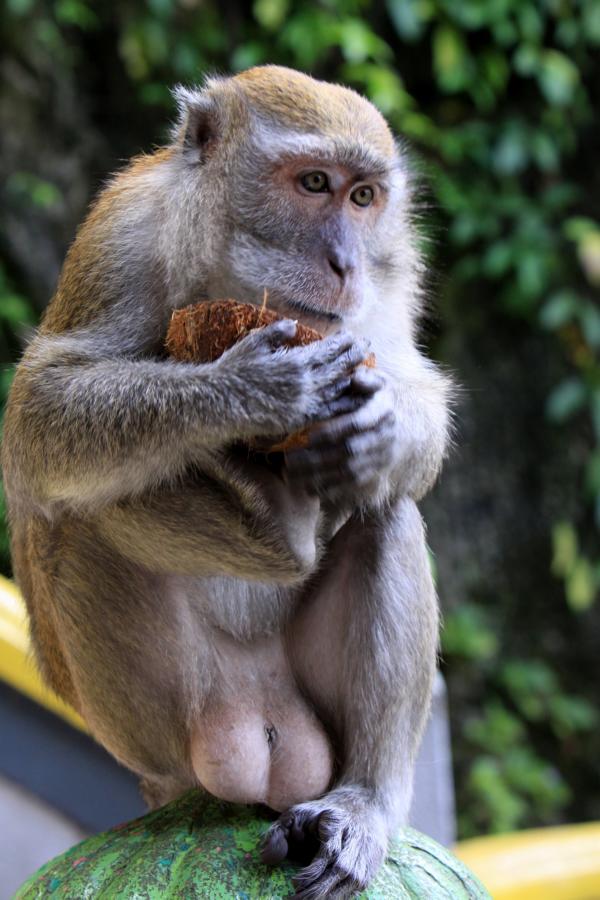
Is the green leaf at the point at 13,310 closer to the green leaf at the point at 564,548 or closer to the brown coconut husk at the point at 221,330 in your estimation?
the green leaf at the point at 564,548

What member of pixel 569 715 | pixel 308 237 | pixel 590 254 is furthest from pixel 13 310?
pixel 569 715

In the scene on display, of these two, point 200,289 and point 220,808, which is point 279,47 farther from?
point 220,808

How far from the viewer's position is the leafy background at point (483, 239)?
7.66 metres

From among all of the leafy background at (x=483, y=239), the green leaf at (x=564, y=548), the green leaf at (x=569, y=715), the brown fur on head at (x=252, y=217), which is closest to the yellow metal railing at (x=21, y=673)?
the brown fur on head at (x=252, y=217)

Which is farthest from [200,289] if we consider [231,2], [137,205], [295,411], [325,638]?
[231,2]

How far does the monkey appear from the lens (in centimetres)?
291

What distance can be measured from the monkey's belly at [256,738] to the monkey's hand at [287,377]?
76cm

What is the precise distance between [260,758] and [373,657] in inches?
16.2

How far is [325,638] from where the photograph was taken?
328 cm

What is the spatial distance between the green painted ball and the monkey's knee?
0.09 m

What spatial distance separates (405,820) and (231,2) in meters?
6.31

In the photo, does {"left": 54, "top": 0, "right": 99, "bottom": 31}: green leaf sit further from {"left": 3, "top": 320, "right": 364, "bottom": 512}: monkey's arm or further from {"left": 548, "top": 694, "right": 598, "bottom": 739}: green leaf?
{"left": 548, "top": 694, "right": 598, "bottom": 739}: green leaf

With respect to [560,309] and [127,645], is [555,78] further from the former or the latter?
[127,645]

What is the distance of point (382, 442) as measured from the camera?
9.53 feet
